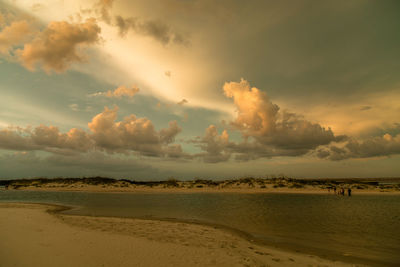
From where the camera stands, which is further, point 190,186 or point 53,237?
point 190,186

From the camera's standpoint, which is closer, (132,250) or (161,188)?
(132,250)

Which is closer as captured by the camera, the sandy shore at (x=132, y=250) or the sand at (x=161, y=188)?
the sandy shore at (x=132, y=250)

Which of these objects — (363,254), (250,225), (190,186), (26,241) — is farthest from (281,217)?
(190,186)

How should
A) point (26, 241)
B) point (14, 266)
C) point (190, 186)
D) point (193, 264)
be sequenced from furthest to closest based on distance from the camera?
point (190, 186), point (26, 241), point (193, 264), point (14, 266)

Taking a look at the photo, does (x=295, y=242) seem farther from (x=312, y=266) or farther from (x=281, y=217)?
(x=281, y=217)

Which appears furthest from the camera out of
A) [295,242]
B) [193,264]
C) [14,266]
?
[295,242]

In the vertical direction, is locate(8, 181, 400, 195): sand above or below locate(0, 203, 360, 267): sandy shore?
below

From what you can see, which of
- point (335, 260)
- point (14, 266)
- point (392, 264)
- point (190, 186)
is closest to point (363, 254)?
point (392, 264)

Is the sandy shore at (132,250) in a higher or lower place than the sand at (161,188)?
higher

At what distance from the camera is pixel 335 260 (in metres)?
12.0

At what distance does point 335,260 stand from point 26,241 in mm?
17281

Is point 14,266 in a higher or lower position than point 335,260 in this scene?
higher

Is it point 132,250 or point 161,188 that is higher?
point 132,250

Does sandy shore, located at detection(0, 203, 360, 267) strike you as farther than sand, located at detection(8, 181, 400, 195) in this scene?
No
